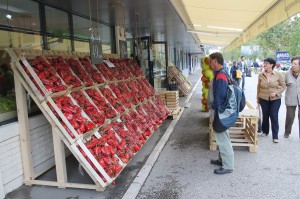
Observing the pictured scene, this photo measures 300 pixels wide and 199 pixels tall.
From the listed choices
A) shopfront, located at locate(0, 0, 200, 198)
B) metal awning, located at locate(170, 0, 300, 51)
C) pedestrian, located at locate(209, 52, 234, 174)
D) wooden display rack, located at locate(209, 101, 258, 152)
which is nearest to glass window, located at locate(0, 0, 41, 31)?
shopfront, located at locate(0, 0, 200, 198)

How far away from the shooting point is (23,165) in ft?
12.4

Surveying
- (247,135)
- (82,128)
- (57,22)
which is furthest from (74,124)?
(247,135)

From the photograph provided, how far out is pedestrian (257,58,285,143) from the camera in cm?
540

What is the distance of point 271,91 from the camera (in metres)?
5.43

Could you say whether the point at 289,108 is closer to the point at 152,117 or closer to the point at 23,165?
the point at 152,117

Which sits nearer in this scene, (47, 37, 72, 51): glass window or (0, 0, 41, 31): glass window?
(0, 0, 41, 31): glass window

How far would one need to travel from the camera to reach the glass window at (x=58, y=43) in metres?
5.06

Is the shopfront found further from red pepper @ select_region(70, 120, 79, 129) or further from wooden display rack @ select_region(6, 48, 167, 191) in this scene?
red pepper @ select_region(70, 120, 79, 129)

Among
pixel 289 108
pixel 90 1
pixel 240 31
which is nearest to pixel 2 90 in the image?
pixel 90 1

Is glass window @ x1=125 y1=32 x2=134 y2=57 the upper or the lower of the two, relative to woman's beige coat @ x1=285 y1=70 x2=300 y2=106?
upper

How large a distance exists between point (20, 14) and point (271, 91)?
480 centimetres

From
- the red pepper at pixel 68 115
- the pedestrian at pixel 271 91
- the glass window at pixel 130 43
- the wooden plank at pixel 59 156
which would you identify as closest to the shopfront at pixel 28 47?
the wooden plank at pixel 59 156

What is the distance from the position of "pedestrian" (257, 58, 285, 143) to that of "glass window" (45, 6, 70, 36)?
4.14m

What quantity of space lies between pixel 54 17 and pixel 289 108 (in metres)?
5.09
